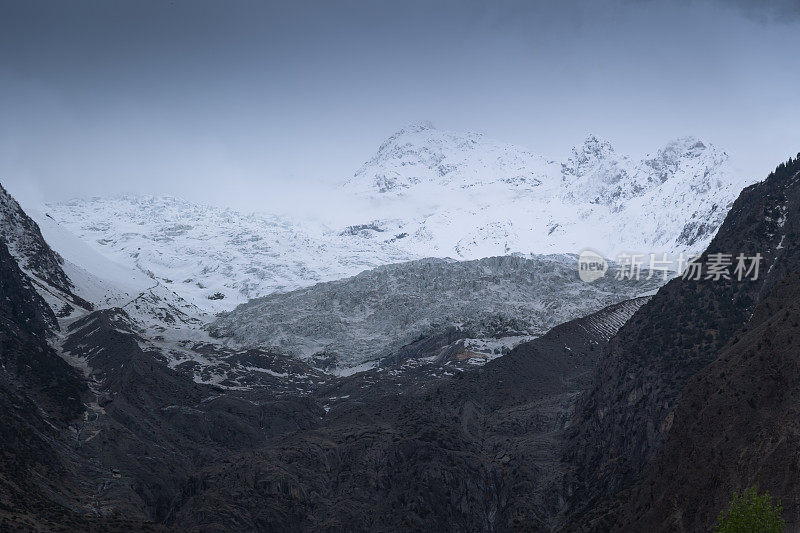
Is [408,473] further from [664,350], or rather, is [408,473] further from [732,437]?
[732,437]

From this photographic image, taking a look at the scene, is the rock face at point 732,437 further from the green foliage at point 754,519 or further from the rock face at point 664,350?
the rock face at point 664,350

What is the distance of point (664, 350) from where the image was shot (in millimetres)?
118562

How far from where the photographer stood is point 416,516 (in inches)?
4653

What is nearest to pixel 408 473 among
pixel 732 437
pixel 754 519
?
pixel 732 437

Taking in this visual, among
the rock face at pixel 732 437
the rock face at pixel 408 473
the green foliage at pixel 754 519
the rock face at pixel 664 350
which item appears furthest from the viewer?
the rock face at pixel 408 473

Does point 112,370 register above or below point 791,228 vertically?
below

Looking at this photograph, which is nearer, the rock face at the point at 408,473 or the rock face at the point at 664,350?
the rock face at the point at 664,350

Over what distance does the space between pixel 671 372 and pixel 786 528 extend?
46.6m

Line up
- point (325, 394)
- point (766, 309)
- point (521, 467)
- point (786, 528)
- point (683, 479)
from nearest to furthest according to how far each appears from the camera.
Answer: point (786, 528) < point (683, 479) < point (766, 309) < point (521, 467) < point (325, 394)

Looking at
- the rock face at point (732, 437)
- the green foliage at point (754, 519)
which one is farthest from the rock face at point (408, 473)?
the green foliage at point (754, 519)

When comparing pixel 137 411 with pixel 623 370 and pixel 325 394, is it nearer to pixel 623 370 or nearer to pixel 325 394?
pixel 325 394

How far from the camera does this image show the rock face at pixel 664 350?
359 feet

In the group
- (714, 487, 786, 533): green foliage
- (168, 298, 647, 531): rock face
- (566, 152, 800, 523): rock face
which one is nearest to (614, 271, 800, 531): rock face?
(714, 487, 786, 533): green foliage

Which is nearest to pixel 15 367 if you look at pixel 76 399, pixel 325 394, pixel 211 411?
pixel 76 399
